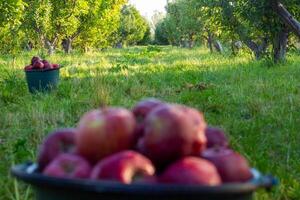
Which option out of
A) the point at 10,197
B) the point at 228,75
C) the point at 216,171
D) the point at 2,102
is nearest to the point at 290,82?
the point at 228,75

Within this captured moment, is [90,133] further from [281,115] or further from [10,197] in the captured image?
[281,115]

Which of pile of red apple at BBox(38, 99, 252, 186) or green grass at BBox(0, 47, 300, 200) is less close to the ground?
pile of red apple at BBox(38, 99, 252, 186)

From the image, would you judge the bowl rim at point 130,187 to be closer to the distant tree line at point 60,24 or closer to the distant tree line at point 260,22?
the distant tree line at point 260,22

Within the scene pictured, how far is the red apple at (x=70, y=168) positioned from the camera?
141 centimetres

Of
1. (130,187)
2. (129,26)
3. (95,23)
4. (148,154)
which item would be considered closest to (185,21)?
(95,23)

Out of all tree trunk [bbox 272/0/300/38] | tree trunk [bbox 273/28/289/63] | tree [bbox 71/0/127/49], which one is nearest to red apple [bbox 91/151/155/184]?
tree trunk [bbox 272/0/300/38]

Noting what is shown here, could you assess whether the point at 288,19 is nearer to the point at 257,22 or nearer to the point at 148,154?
the point at 257,22

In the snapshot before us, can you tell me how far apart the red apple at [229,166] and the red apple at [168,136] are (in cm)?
8

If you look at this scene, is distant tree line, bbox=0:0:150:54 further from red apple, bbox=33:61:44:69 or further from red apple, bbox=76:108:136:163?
red apple, bbox=76:108:136:163

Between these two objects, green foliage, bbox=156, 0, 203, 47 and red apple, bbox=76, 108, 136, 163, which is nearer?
red apple, bbox=76, 108, 136, 163

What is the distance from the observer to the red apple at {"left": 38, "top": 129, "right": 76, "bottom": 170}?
1590mm

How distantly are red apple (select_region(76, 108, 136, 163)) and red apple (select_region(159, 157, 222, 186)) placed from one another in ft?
0.56

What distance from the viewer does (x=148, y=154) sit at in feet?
4.73

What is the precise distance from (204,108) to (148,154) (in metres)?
4.82
